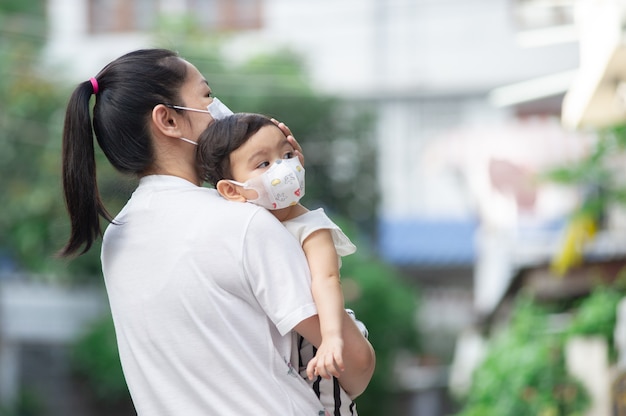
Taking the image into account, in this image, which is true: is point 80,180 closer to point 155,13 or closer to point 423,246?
point 423,246

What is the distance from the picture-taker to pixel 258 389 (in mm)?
2229

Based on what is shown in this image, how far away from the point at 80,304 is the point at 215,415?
1774 centimetres

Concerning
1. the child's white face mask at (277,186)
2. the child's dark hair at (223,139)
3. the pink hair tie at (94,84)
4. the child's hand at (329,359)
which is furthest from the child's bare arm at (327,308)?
the pink hair tie at (94,84)

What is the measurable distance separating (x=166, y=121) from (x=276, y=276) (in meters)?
0.45

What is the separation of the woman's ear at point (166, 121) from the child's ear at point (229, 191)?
143mm

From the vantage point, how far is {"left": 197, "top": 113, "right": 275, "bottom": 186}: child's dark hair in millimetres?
2441

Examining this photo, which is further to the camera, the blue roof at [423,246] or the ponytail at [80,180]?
the blue roof at [423,246]

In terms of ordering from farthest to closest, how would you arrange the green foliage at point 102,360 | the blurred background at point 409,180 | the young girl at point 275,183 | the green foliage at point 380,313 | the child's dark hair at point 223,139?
1. the green foliage at point 102,360
2. the green foliage at point 380,313
3. the blurred background at point 409,180
4. the child's dark hair at point 223,139
5. the young girl at point 275,183

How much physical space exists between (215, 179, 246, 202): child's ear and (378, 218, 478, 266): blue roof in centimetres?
1955

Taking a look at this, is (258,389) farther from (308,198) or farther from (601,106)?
(308,198)

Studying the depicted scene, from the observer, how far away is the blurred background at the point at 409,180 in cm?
819

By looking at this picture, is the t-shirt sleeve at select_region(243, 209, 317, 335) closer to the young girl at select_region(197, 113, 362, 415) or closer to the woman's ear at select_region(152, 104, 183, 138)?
the young girl at select_region(197, 113, 362, 415)

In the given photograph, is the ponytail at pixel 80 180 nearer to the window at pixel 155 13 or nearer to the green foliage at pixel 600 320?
the green foliage at pixel 600 320

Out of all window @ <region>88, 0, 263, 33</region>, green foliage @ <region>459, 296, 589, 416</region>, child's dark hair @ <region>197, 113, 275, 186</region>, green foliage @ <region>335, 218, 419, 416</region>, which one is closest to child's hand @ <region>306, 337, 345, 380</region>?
child's dark hair @ <region>197, 113, 275, 186</region>
